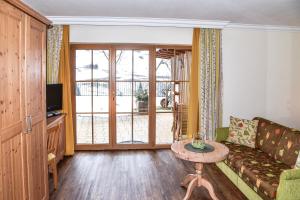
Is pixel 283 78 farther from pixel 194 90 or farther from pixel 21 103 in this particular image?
pixel 21 103

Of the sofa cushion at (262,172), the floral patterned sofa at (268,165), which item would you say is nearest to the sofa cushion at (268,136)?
the floral patterned sofa at (268,165)

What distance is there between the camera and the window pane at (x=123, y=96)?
4894 mm

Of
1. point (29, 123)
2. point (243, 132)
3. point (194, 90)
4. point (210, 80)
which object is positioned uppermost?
point (210, 80)

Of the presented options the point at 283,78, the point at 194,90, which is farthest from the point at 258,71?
the point at 194,90

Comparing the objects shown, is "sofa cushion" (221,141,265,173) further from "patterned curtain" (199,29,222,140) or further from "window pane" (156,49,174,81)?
"window pane" (156,49,174,81)

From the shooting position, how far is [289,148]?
125 inches

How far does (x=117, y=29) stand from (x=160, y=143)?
2.46 metres

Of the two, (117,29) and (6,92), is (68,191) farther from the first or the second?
(117,29)

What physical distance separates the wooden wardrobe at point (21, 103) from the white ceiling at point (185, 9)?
1.22 meters

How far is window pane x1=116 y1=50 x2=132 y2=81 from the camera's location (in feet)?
15.9

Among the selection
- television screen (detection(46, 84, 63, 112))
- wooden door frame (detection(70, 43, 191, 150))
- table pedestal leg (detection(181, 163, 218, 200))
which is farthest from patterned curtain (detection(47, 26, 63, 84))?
table pedestal leg (detection(181, 163, 218, 200))

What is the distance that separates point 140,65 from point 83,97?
1313 mm

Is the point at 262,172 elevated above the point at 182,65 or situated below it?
below

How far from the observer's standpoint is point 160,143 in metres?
5.11
